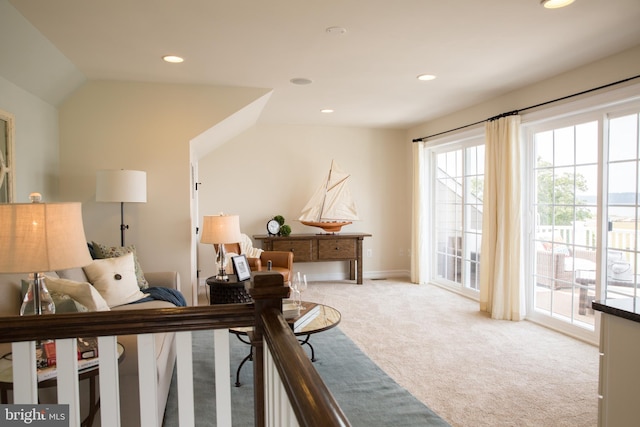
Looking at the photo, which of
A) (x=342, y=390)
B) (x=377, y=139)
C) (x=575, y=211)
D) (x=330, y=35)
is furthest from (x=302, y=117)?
(x=342, y=390)

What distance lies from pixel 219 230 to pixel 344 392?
196 centimetres

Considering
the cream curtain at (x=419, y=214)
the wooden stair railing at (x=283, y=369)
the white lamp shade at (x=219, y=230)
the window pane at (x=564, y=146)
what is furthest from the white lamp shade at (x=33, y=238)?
the cream curtain at (x=419, y=214)

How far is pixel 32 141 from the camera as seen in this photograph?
11.1 ft

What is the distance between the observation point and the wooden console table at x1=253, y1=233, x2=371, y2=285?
5.91 metres

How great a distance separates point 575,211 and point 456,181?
2001mm

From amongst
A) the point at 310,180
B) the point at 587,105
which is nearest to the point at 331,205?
the point at 310,180

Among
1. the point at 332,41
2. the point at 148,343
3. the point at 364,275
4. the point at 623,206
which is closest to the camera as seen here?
the point at 148,343

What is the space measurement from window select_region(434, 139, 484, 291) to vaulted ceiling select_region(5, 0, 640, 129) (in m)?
1.27

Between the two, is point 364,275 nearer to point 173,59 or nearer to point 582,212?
point 582,212

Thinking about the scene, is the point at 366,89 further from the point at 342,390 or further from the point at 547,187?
the point at 342,390

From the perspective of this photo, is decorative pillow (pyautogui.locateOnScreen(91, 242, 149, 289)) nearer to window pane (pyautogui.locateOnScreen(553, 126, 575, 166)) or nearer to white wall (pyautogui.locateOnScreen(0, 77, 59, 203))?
white wall (pyautogui.locateOnScreen(0, 77, 59, 203))

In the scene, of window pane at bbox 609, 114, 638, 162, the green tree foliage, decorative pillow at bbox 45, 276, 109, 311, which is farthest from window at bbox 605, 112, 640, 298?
decorative pillow at bbox 45, 276, 109, 311

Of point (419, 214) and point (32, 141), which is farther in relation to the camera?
point (419, 214)

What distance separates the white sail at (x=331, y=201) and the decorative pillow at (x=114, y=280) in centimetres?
309
